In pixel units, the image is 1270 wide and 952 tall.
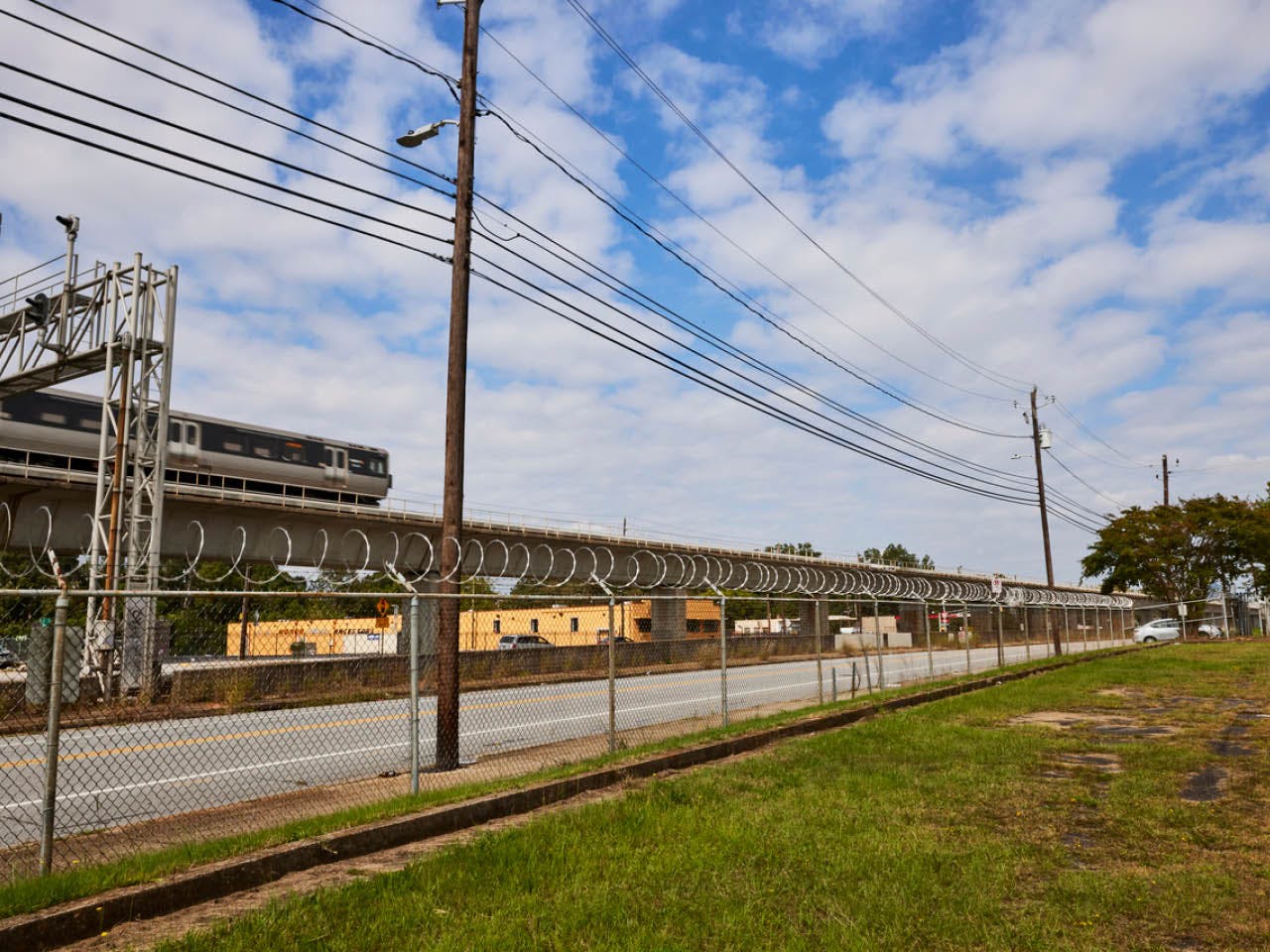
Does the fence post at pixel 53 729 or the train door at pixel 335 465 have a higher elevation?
the train door at pixel 335 465

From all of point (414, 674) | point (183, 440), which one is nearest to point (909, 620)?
point (183, 440)

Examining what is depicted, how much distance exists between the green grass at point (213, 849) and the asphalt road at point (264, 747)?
3.21 ft

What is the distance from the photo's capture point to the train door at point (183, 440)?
3006 centimetres

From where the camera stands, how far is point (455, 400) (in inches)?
476

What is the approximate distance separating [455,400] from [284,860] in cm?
675

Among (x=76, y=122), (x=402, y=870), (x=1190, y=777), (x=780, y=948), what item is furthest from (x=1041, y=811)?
(x=76, y=122)

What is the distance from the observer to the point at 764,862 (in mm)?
6227

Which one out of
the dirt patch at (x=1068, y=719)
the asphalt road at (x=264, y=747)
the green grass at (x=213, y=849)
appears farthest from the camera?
the dirt patch at (x=1068, y=719)

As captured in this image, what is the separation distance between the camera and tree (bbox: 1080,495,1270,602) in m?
55.6

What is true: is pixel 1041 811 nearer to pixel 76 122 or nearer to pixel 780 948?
pixel 780 948

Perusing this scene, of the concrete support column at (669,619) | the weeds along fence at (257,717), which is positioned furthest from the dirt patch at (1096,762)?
the concrete support column at (669,619)

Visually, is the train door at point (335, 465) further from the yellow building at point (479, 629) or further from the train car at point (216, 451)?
the yellow building at point (479, 629)

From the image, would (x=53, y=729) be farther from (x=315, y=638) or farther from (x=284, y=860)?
(x=315, y=638)

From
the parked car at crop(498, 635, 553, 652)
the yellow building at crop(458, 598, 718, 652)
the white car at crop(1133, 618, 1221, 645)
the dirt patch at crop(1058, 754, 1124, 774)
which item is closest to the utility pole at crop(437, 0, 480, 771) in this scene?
the parked car at crop(498, 635, 553, 652)
